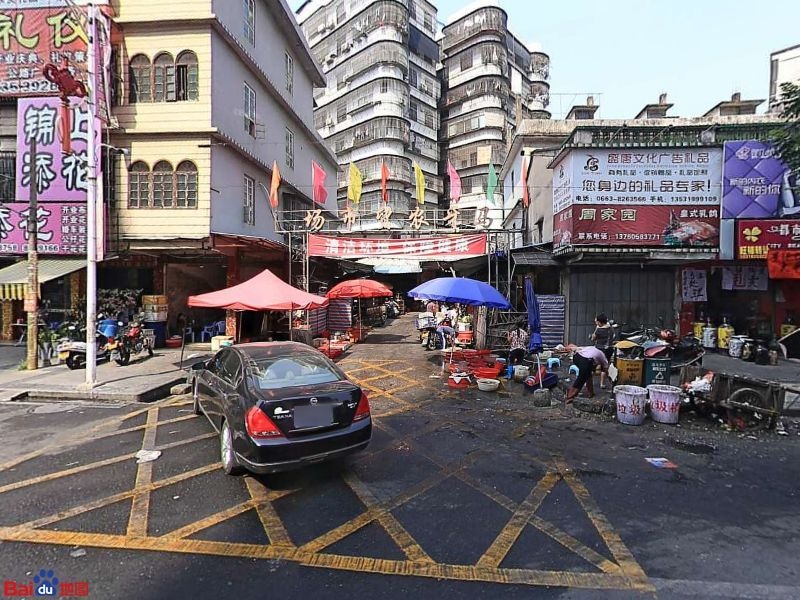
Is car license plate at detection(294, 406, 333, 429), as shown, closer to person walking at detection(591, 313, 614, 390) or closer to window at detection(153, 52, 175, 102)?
person walking at detection(591, 313, 614, 390)

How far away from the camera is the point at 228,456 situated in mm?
4980

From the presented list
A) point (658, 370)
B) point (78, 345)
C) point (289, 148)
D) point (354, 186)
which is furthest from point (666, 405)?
point (289, 148)

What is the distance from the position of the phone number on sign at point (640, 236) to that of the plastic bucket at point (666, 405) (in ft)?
22.7

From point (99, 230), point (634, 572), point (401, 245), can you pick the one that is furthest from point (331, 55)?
point (634, 572)

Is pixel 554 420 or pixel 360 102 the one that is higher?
pixel 360 102

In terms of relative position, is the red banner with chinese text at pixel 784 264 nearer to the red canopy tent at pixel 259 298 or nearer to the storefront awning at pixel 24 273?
the red canopy tent at pixel 259 298

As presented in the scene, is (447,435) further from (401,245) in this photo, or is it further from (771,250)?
(771,250)

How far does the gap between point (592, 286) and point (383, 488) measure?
11341 mm

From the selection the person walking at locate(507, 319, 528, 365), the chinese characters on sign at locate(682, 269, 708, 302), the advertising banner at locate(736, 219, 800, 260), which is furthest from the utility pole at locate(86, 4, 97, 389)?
the advertising banner at locate(736, 219, 800, 260)

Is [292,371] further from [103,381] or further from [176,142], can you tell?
[176,142]

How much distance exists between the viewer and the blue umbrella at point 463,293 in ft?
32.2

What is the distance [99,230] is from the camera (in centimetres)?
921

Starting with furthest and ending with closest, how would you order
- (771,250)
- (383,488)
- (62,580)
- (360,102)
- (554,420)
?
(360,102) → (771,250) → (554,420) → (383,488) → (62,580)

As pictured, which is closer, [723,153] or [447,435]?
[447,435]
